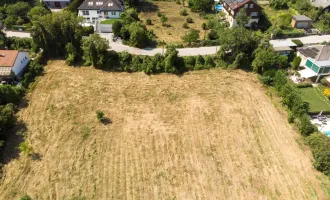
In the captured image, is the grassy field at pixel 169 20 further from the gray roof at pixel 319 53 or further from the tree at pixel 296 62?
the gray roof at pixel 319 53

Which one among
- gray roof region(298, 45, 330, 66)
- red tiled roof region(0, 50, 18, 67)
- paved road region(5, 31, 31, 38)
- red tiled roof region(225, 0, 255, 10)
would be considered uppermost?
red tiled roof region(225, 0, 255, 10)

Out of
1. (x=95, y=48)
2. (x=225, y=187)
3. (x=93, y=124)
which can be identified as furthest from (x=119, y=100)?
(x=225, y=187)

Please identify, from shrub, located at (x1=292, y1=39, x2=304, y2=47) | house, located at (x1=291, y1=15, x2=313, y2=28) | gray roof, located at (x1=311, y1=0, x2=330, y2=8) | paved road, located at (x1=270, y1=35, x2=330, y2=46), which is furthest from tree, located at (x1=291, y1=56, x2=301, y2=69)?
gray roof, located at (x1=311, y1=0, x2=330, y2=8)

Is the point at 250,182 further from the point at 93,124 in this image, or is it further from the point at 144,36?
the point at 144,36

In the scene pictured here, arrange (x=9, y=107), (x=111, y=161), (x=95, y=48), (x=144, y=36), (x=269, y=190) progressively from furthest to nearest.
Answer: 1. (x=144, y=36)
2. (x=95, y=48)
3. (x=9, y=107)
4. (x=111, y=161)
5. (x=269, y=190)

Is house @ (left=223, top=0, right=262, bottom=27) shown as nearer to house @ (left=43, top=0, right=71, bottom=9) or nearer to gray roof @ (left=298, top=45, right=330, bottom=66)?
gray roof @ (left=298, top=45, right=330, bottom=66)
